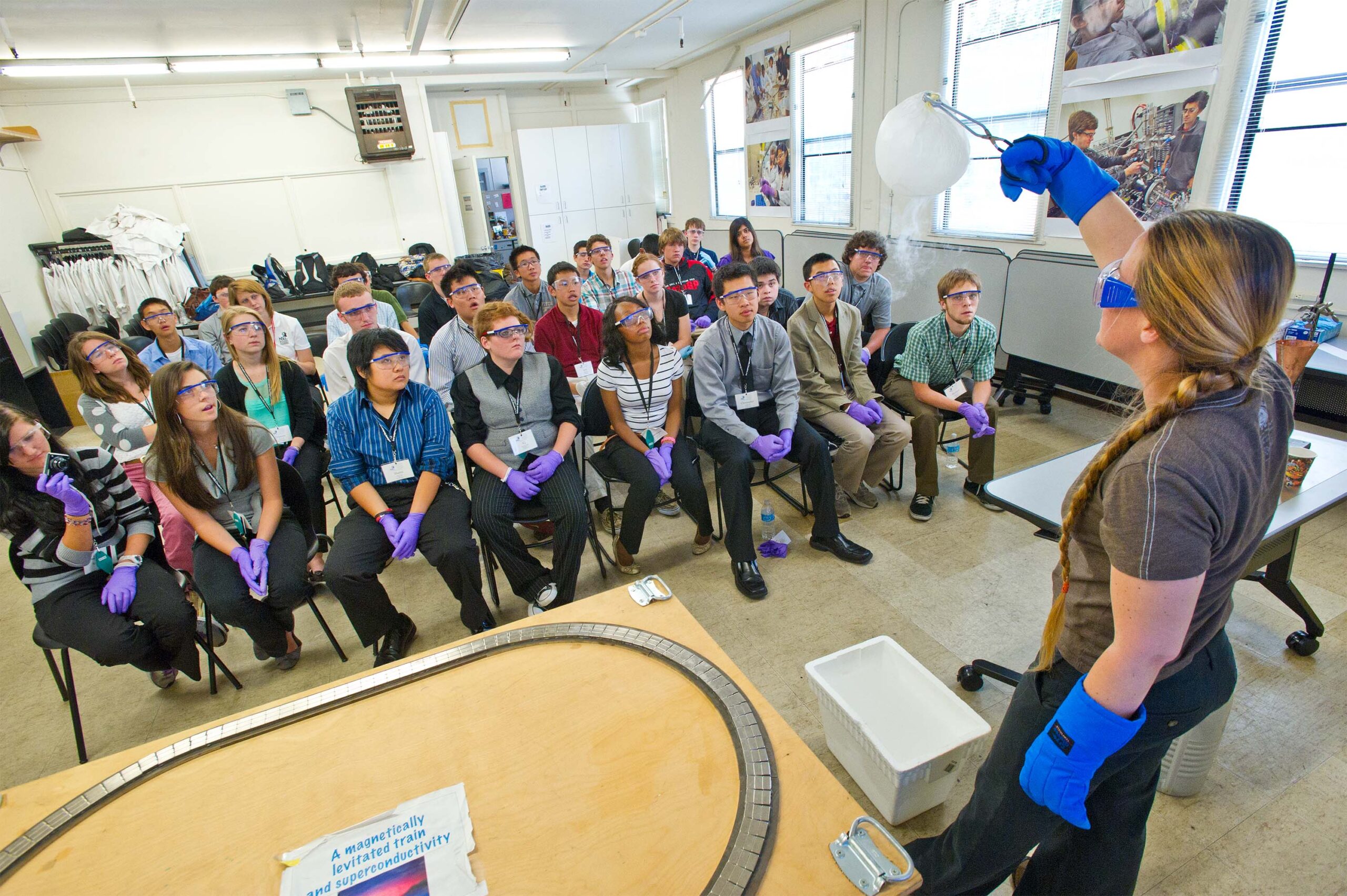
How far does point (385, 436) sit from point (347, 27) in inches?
205

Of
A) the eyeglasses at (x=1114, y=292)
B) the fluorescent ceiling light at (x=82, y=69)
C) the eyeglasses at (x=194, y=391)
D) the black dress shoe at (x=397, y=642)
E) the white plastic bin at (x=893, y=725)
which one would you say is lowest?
the black dress shoe at (x=397, y=642)

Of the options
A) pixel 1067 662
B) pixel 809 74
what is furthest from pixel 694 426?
pixel 809 74

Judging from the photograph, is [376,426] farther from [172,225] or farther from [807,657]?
[172,225]

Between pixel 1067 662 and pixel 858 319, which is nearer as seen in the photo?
pixel 1067 662

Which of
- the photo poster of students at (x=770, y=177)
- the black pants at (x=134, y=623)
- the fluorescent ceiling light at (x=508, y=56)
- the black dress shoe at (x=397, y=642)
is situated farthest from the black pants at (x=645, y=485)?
the fluorescent ceiling light at (x=508, y=56)

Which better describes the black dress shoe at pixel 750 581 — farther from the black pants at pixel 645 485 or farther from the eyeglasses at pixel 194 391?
the eyeglasses at pixel 194 391

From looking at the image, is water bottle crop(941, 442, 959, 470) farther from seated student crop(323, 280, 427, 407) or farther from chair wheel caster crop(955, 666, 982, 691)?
seated student crop(323, 280, 427, 407)

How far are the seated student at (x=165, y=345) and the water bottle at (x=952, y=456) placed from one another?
14.3 feet

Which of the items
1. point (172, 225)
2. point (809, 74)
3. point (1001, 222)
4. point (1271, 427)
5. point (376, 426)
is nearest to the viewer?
point (1271, 427)

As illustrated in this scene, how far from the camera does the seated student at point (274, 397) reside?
2.92 meters

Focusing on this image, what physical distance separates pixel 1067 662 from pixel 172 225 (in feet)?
30.8

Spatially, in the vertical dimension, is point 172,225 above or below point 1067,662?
above

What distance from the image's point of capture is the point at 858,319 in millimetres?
3342

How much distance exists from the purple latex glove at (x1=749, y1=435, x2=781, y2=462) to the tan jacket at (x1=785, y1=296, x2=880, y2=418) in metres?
0.42
